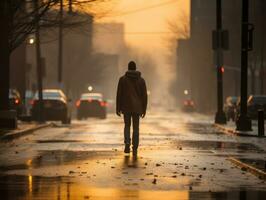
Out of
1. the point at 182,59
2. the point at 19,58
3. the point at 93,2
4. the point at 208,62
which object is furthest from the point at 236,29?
the point at 182,59

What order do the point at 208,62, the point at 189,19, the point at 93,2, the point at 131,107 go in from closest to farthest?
the point at 131,107 < the point at 93,2 < the point at 208,62 < the point at 189,19

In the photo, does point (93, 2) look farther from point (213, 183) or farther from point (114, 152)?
point (213, 183)

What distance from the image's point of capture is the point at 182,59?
635ft

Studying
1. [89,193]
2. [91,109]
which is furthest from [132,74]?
[91,109]

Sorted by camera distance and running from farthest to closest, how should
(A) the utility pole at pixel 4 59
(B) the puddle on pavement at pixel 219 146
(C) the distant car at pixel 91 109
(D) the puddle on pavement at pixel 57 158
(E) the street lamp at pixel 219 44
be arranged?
(C) the distant car at pixel 91 109 < (E) the street lamp at pixel 219 44 < (A) the utility pole at pixel 4 59 < (B) the puddle on pavement at pixel 219 146 < (D) the puddle on pavement at pixel 57 158

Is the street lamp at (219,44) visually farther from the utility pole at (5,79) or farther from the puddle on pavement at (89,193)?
the puddle on pavement at (89,193)

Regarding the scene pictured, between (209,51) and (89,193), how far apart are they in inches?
4099

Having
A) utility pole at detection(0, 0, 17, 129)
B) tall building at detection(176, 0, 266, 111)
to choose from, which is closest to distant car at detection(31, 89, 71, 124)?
tall building at detection(176, 0, 266, 111)

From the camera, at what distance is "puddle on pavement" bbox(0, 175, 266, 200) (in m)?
12.0

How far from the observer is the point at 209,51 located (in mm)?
115875

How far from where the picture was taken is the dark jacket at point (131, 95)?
20625 millimetres

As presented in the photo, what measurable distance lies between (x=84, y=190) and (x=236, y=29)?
68.7 metres

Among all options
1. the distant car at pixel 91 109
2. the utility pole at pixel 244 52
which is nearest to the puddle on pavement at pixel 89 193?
the utility pole at pixel 244 52

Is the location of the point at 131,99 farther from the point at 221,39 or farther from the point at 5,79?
the point at 221,39
